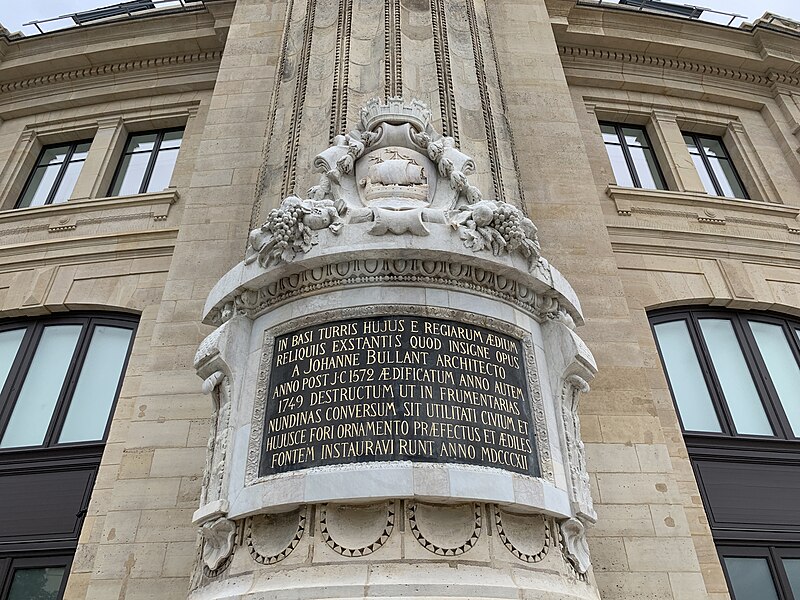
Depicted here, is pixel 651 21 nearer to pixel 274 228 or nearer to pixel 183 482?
pixel 274 228

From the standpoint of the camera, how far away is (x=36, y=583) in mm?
8922

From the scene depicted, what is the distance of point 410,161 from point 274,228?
5.91 ft

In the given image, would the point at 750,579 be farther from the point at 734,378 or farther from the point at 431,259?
the point at 431,259

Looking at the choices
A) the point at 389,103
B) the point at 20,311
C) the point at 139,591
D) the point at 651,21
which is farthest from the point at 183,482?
the point at 651,21

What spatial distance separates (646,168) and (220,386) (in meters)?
12.3

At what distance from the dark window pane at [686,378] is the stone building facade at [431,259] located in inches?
2.1

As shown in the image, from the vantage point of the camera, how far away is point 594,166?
1360cm

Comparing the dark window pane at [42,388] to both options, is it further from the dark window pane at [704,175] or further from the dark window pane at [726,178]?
the dark window pane at [726,178]

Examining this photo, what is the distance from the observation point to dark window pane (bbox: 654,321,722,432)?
1037 cm

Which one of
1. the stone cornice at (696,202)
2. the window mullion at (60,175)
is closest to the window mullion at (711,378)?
the stone cornice at (696,202)

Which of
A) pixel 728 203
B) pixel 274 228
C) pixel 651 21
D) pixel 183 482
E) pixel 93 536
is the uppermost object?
pixel 651 21

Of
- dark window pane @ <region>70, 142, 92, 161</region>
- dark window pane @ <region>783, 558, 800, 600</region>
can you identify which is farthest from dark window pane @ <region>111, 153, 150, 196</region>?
dark window pane @ <region>783, 558, 800, 600</region>

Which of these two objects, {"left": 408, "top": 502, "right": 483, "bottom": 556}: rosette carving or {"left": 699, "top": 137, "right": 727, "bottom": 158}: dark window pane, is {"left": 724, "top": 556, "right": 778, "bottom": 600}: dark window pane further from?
{"left": 699, "top": 137, "right": 727, "bottom": 158}: dark window pane

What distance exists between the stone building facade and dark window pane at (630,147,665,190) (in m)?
0.09
